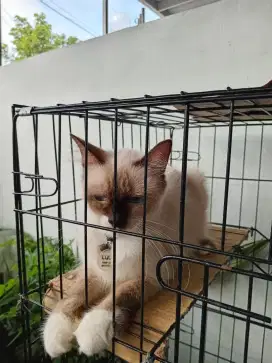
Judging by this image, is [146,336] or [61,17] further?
[61,17]

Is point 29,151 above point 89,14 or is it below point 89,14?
below

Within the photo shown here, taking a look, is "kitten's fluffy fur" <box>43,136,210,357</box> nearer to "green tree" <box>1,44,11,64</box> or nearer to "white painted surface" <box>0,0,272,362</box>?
"white painted surface" <box>0,0,272,362</box>

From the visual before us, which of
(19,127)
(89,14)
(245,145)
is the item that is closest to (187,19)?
(245,145)

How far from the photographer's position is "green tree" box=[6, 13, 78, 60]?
191 cm

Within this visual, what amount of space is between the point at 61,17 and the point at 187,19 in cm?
112

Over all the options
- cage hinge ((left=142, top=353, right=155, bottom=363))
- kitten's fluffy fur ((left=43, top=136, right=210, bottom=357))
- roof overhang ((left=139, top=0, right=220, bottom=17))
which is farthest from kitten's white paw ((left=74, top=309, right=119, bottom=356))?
roof overhang ((left=139, top=0, right=220, bottom=17))

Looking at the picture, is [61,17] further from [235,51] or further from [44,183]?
[235,51]

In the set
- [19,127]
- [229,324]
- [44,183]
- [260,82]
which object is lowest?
[229,324]

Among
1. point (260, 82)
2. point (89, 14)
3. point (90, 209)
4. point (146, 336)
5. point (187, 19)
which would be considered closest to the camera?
point (146, 336)

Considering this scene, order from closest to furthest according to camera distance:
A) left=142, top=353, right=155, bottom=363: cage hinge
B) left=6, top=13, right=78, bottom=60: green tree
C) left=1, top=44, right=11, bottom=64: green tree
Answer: left=142, top=353, right=155, bottom=363: cage hinge < left=6, top=13, right=78, bottom=60: green tree < left=1, top=44, right=11, bottom=64: green tree

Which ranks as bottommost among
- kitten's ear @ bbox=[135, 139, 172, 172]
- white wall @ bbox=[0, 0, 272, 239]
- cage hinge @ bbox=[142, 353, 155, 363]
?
cage hinge @ bbox=[142, 353, 155, 363]

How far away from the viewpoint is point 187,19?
→ 4.03ft

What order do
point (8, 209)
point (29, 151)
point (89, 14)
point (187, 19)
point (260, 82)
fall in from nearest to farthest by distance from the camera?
point (260, 82) < point (187, 19) < point (89, 14) < point (29, 151) < point (8, 209)

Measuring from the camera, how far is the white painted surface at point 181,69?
43.6 inches
